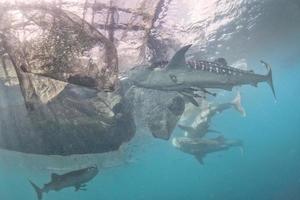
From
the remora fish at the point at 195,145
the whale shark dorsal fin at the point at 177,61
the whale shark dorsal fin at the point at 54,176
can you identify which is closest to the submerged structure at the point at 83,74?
the whale shark dorsal fin at the point at 177,61

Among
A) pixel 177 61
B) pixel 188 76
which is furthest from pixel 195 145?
pixel 177 61

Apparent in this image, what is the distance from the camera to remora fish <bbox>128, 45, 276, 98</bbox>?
8.76m

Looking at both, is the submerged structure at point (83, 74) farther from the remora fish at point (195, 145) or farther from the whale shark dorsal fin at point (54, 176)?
the remora fish at point (195, 145)

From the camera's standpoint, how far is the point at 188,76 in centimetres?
923

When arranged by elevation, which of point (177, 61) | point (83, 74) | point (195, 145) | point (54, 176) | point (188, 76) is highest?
point (83, 74)

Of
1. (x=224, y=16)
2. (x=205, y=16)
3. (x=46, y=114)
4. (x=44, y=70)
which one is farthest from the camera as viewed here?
(x=224, y=16)

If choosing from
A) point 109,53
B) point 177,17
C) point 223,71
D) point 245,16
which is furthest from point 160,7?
point 245,16

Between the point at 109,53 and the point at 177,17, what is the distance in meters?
6.21

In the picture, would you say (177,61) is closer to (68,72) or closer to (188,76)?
(188,76)

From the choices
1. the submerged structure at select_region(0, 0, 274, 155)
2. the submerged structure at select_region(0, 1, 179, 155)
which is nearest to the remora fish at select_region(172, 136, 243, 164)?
the submerged structure at select_region(0, 0, 274, 155)

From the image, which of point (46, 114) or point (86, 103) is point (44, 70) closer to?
point (46, 114)

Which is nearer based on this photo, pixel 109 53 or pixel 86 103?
pixel 109 53

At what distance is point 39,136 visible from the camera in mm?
9070

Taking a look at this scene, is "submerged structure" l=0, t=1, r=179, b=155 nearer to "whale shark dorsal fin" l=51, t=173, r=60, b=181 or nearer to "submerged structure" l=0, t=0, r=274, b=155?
"submerged structure" l=0, t=0, r=274, b=155
